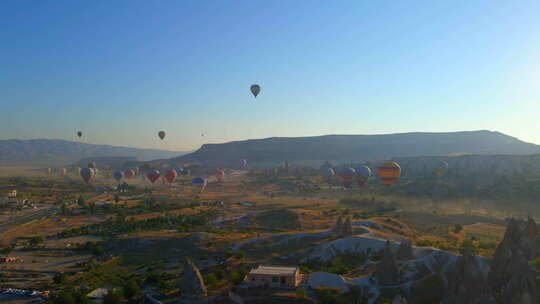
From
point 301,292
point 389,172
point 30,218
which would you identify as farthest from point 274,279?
Result: point 30,218

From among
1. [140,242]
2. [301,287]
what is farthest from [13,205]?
[301,287]

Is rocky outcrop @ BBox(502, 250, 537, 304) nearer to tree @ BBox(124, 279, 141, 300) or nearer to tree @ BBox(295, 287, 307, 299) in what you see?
tree @ BBox(295, 287, 307, 299)

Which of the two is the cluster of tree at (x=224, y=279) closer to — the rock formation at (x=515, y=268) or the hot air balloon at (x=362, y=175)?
the rock formation at (x=515, y=268)

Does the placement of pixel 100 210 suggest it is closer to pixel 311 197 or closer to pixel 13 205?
pixel 13 205

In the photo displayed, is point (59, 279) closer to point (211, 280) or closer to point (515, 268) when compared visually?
point (211, 280)

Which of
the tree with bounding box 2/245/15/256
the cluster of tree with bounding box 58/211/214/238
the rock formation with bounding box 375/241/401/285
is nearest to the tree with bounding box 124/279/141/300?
the rock formation with bounding box 375/241/401/285

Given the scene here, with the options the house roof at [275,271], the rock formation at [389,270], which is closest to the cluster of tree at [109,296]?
the house roof at [275,271]

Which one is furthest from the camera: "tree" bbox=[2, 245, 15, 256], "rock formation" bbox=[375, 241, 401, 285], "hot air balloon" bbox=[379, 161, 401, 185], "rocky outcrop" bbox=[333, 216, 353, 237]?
"hot air balloon" bbox=[379, 161, 401, 185]
